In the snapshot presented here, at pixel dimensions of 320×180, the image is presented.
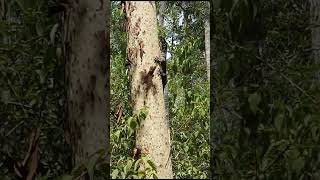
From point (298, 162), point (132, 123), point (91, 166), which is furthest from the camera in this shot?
point (132, 123)

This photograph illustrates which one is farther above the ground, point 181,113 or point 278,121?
point 278,121

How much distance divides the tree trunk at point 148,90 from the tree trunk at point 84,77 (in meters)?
1.34

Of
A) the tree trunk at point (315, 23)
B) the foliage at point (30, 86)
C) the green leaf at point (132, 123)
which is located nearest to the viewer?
the foliage at point (30, 86)

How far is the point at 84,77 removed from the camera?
0.95m

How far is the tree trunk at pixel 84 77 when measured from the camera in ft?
3.11

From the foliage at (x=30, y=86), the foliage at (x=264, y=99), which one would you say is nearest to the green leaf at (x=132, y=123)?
the foliage at (x=264, y=99)

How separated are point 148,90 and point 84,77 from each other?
4.48 ft

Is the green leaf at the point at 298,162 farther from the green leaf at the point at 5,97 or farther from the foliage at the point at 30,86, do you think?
the green leaf at the point at 5,97

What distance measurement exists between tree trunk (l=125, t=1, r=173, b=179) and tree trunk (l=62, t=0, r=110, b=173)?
1337mm

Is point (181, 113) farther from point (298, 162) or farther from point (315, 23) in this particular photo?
point (298, 162)

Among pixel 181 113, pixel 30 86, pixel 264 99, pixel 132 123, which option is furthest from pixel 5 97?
pixel 181 113

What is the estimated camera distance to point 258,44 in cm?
142

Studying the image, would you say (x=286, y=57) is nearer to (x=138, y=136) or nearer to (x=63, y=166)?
(x=63, y=166)

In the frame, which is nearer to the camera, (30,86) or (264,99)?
(30,86)
